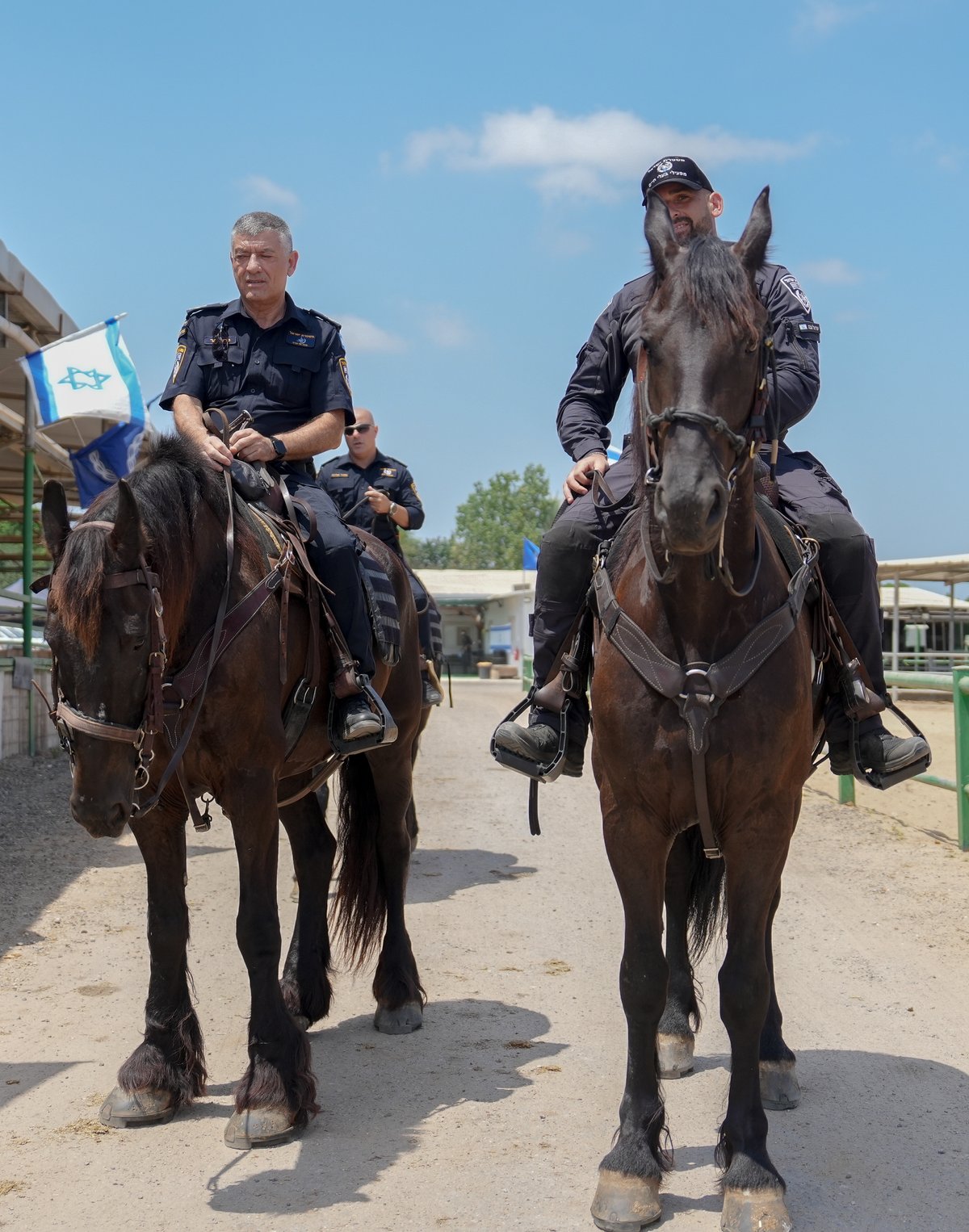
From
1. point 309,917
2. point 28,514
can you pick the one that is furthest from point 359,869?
point 28,514

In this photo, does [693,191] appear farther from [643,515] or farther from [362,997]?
[362,997]

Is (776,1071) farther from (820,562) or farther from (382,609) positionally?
(382,609)

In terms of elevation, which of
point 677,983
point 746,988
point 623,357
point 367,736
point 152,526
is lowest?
point 677,983

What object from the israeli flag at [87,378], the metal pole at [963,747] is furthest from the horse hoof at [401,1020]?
the israeli flag at [87,378]

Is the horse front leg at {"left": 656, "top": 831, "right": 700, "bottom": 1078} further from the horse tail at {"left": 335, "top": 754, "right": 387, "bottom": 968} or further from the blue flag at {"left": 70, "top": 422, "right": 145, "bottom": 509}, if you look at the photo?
the blue flag at {"left": 70, "top": 422, "right": 145, "bottom": 509}

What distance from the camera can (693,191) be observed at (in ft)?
14.0

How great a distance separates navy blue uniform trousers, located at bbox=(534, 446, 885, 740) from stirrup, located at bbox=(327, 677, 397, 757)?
30.7 inches

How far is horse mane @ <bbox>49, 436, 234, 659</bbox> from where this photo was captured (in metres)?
3.68

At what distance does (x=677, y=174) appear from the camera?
421cm

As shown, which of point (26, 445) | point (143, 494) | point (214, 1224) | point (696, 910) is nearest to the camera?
point (214, 1224)

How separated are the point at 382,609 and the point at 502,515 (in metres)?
105

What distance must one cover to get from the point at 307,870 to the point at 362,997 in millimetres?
887

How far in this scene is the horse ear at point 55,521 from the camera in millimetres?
3930

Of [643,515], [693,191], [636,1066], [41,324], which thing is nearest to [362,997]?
[636,1066]
